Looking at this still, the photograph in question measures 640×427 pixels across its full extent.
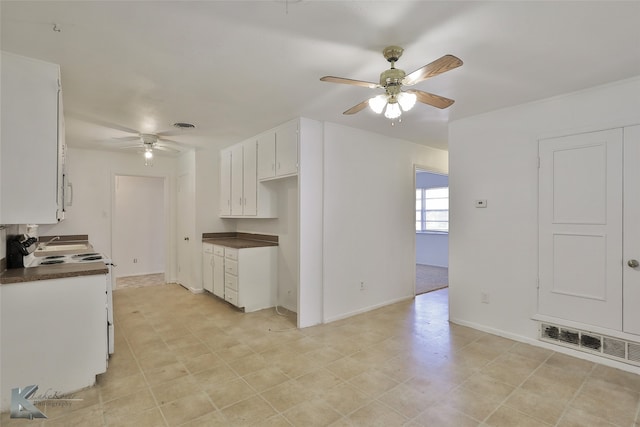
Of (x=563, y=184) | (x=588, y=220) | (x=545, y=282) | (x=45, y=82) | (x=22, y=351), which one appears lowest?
(x=22, y=351)

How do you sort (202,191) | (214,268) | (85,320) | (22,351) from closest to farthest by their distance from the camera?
(22,351) → (85,320) → (214,268) → (202,191)

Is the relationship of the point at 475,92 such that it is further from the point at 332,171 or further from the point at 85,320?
the point at 85,320

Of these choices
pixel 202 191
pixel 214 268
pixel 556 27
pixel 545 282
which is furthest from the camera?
pixel 202 191

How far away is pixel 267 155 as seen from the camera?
13.8 feet

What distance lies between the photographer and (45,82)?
224cm

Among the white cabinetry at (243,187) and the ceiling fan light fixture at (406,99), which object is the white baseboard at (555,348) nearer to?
the ceiling fan light fixture at (406,99)

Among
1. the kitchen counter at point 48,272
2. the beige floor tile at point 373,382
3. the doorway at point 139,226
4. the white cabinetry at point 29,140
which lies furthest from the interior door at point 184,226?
the beige floor tile at point 373,382

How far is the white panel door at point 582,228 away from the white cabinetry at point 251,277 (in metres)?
→ 3.20

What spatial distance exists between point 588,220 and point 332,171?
258cm

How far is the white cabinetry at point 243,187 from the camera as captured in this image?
446 centimetres

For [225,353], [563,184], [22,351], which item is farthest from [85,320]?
[563,184]

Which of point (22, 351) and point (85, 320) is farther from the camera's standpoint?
point (85, 320)

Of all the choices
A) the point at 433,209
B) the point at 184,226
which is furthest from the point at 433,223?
the point at 184,226

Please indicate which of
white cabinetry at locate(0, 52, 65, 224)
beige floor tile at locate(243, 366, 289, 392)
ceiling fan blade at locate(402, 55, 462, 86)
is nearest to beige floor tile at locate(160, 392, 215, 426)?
beige floor tile at locate(243, 366, 289, 392)
